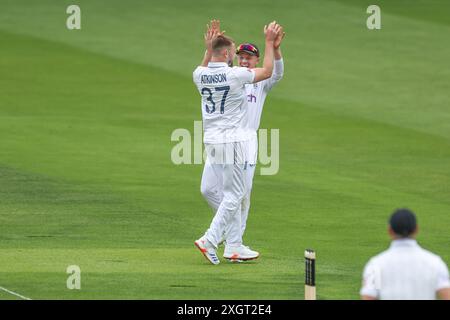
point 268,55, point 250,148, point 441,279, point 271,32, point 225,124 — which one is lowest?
point 441,279

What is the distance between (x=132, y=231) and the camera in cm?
1769

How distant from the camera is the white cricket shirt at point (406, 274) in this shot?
30.2 feet

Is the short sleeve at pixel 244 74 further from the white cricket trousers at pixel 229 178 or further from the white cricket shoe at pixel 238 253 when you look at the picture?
the white cricket shoe at pixel 238 253

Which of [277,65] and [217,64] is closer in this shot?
[217,64]

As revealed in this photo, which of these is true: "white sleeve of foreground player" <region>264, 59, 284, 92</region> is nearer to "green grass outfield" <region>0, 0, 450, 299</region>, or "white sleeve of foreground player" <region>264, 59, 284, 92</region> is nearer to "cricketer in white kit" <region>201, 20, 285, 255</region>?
"cricketer in white kit" <region>201, 20, 285, 255</region>

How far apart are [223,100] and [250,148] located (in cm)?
77

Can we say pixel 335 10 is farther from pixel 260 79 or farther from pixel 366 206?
pixel 260 79

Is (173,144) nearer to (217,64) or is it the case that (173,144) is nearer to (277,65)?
(277,65)

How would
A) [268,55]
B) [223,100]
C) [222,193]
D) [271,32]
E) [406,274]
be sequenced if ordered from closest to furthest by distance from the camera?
1. [406,274]
2. [268,55]
3. [271,32]
4. [223,100]
5. [222,193]

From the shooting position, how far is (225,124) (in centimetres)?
1527

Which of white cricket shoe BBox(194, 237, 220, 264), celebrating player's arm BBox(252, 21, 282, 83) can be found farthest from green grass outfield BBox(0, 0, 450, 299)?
celebrating player's arm BBox(252, 21, 282, 83)

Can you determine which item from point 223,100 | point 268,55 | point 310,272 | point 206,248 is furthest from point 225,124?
point 310,272
